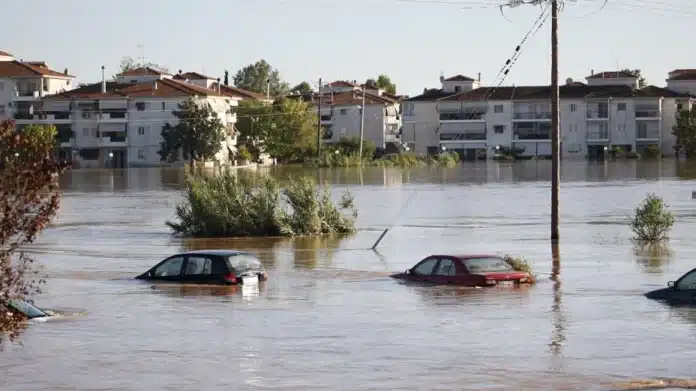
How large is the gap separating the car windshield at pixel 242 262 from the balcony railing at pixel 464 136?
150m

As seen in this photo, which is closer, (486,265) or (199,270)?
(486,265)

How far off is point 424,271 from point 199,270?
5992 mm

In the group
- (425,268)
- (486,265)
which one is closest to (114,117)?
(425,268)

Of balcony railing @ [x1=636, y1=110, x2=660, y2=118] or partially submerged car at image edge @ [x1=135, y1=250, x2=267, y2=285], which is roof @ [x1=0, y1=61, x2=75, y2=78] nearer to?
balcony railing @ [x1=636, y1=110, x2=660, y2=118]

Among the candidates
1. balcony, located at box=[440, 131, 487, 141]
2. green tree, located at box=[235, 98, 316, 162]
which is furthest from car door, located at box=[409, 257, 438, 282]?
balcony, located at box=[440, 131, 487, 141]

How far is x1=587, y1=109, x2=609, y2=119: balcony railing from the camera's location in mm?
177750

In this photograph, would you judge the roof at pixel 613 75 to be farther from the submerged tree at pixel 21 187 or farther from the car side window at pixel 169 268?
the submerged tree at pixel 21 187

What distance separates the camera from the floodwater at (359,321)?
76.7 ft

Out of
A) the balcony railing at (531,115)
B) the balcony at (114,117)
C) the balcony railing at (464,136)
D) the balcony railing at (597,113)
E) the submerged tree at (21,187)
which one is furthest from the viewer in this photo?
the balcony railing at (464,136)

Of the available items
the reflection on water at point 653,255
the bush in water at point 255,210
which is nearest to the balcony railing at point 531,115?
the bush in water at point 255,210

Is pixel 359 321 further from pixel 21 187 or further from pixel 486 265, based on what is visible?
pixel 21 187

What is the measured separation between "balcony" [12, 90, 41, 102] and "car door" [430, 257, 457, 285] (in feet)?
434

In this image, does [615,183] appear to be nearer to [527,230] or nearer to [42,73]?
[527,230]

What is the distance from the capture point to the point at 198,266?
123 feet
